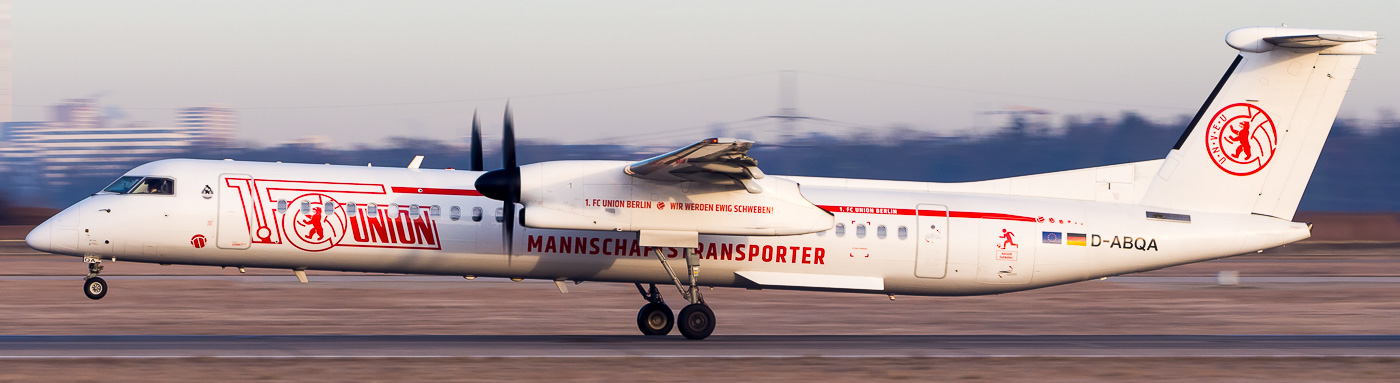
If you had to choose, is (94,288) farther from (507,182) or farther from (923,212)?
(923,212)

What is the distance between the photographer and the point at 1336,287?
33125 mm

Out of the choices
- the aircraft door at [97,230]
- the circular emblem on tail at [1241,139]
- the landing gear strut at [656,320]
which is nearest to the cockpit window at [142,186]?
the aircraft door at [97,230]

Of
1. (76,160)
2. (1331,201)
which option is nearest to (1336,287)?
(1331,201)

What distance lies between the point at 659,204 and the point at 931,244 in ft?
13.6

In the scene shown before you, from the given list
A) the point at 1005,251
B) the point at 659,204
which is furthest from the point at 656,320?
the point at 1005,251

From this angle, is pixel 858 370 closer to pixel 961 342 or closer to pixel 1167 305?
pixel 961 342

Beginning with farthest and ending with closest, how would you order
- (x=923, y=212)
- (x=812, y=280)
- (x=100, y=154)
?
(x=100, y=154), (x=923, y=212), (x=812, y=280)

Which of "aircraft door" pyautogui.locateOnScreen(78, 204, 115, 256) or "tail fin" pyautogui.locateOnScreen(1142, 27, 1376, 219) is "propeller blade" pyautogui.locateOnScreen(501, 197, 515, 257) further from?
"tail fin" pyautogui.locateOnScreen(1142, 27, 1376, 219)

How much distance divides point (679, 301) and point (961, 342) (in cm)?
944

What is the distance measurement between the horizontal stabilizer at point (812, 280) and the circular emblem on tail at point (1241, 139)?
5.62 metres

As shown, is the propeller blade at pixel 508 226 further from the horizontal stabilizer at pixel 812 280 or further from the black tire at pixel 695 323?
the horizontal stabilizer at pixel 812 280

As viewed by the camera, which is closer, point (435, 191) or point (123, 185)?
point (123, 185)

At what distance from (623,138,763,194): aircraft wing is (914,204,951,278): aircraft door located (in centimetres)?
274

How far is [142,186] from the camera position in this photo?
16828mm
